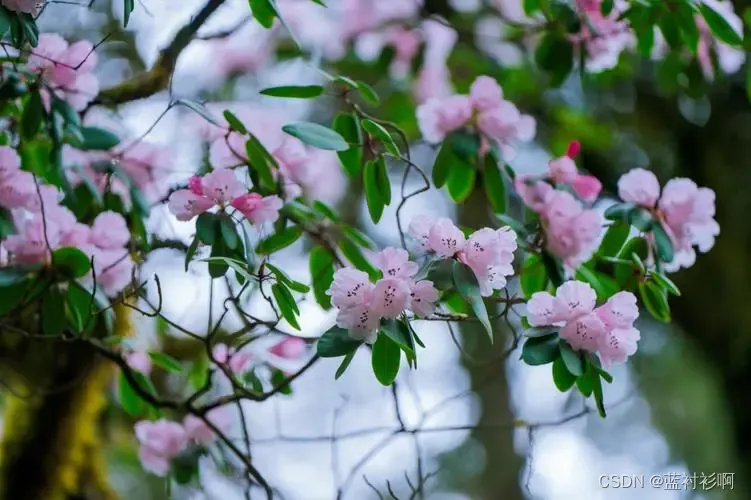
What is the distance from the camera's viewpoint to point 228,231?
2.21 ft

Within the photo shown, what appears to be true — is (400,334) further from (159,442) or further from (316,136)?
(159,442)

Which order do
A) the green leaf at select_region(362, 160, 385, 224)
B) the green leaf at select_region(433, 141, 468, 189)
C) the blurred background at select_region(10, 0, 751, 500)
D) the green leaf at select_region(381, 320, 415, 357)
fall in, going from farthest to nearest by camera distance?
the blurred background at select_region(10, 0, 751, 500)
the green leaf at select_region(433, 141, 468, 189)
the green leaf at select_region(362, 160, 385, 224)
the green leaf at select_region(381, 320, 415, 357)

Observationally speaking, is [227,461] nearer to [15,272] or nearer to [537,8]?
[15,272]

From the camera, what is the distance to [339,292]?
0.58 metres

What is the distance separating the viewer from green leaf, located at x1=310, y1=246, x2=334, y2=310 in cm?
83

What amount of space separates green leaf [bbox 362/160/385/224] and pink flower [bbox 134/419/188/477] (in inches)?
14.8

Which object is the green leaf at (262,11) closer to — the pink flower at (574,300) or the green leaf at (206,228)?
the green leaf at (206,228)

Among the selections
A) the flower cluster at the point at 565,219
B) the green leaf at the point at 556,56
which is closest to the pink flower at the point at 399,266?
the flower cluster at the point at 565,219

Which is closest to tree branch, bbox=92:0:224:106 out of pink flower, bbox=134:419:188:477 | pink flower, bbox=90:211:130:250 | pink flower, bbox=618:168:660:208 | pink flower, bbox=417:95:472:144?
pink flower, bbox=90:211:130:250

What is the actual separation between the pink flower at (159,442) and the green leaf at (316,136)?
423 millimetres

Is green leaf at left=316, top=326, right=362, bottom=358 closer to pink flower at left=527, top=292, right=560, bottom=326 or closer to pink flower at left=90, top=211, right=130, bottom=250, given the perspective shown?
pink flower at left=527, top=292, right=560, bottom=326

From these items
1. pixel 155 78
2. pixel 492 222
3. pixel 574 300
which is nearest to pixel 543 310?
pixel 574 300

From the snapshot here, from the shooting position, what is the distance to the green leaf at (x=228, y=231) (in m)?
0.67

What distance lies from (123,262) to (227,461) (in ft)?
1.02
